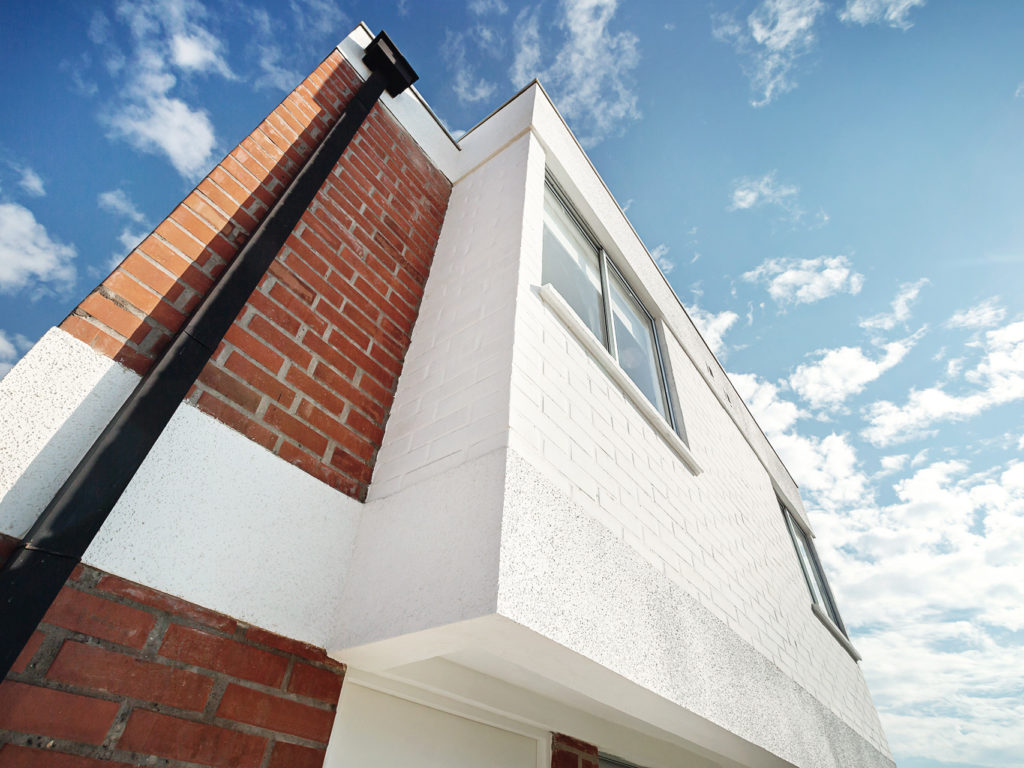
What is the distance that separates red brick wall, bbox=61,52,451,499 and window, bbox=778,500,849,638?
6.28 metres

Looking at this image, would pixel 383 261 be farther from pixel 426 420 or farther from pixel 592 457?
pixel 592 457

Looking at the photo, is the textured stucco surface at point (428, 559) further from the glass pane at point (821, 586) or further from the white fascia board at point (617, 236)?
the glass pane at point (821, 586)

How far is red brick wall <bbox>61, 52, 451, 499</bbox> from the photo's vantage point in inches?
65.4

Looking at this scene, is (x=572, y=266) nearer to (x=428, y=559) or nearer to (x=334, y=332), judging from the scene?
(x=334, y=332)

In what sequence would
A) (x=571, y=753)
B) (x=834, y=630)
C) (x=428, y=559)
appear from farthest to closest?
(x=834, y=630) < (x=571, y=753) < (x=428, y=559)

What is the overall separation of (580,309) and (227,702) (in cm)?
266

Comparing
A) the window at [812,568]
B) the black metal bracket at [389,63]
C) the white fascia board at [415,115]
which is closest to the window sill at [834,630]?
the window at [812,568]

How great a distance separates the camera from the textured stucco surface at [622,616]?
1494mm

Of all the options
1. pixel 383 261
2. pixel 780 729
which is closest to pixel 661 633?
pixel 780 729

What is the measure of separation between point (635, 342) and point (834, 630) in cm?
424

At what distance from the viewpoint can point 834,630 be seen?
5609mm

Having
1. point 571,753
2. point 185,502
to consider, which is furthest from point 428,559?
point 571,753

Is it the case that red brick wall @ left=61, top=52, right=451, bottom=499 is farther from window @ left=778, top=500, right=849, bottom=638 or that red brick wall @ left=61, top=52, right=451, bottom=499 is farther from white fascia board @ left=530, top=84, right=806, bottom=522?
window @ left=778, top=500, right=849, bottom=638

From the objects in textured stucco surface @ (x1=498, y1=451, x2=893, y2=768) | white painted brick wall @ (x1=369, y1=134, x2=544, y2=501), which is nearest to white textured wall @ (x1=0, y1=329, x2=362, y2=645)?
white painted brick wall @ (x1=369, y1=134, x2=544, y2=501)
